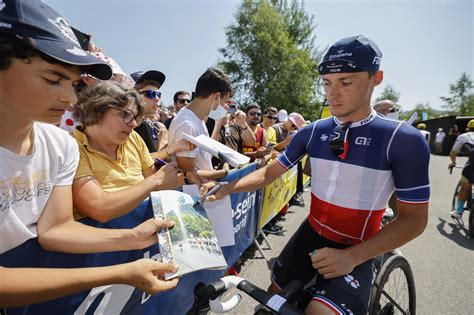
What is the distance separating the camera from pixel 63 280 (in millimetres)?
938

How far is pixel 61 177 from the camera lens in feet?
4.08

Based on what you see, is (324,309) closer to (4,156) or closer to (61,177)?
(61,177)

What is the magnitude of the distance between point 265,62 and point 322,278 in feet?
96.0

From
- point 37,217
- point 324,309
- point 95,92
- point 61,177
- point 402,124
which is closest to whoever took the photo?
point 37,217

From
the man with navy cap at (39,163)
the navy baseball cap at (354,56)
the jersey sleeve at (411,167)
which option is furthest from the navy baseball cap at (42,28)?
the jersey sleeve at (411,167)

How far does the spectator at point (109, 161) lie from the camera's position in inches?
56.6

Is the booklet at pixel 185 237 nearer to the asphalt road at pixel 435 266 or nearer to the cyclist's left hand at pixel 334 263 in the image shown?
the cyclist's left hand at pixel 334 263

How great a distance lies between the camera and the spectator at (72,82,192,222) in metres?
1.44

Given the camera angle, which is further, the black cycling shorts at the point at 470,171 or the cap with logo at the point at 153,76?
the black cycling shorts at the point at 470,171

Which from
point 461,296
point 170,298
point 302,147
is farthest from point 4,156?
point 461,296

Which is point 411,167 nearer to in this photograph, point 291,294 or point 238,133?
point 291,294

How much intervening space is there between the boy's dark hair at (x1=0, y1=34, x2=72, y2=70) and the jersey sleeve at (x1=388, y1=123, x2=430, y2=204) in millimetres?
1823

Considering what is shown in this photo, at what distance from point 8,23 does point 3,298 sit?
93 cm

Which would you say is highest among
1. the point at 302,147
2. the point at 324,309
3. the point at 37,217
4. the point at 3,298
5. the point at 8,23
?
the point at 8,23
